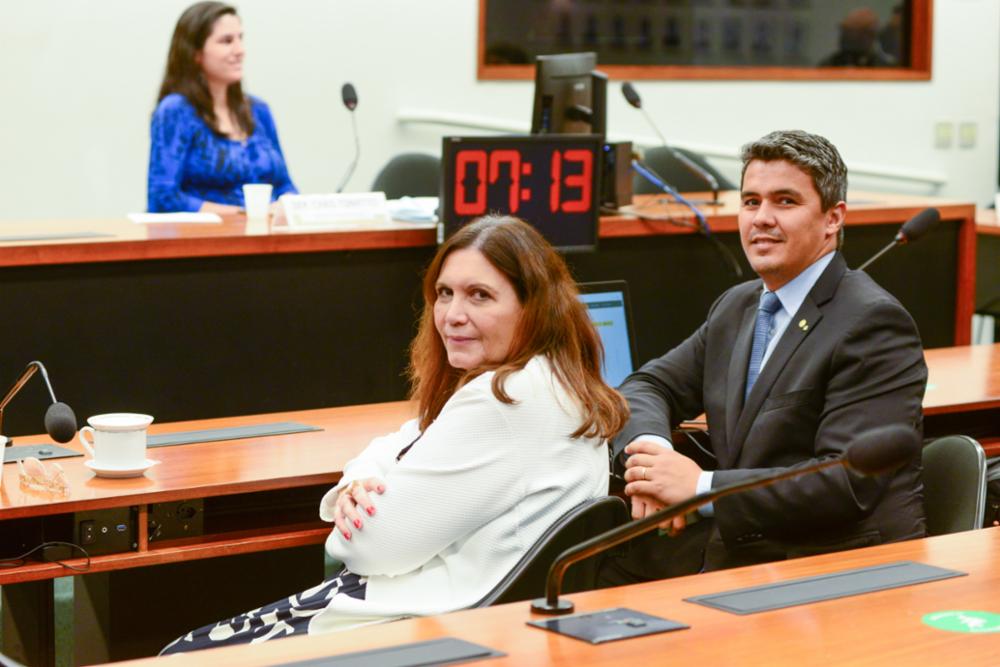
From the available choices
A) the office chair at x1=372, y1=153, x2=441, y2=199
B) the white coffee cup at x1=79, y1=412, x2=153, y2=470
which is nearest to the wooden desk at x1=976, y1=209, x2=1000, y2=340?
the office chair at x1=372, y1=153, x2=441, y2=199

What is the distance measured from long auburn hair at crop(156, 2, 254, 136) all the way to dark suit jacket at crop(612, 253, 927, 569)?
2.83 m

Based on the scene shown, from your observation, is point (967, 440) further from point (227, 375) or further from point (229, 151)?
point (229, 151)

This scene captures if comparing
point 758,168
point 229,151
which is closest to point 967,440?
point 758,168

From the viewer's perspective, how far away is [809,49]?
802 centimetres

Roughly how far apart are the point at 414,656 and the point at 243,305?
267cm

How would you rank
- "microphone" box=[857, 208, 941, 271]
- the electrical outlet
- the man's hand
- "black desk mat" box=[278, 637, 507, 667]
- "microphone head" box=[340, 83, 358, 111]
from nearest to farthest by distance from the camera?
"black desk mat" box=[278, 637, 507, 667], the man's hand, "microphone" box=[857, 208, 941, 271], "microphone head" box=[340, 83, 358, 111], the electrical outlet

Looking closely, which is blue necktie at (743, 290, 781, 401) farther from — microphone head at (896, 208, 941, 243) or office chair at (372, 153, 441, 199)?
office chair at (372, 153, 441, 199)

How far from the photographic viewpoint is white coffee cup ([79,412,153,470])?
2.76 meters

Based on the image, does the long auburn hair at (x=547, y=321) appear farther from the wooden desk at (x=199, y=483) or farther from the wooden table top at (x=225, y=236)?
the wooden table top at (x=225, y=236)

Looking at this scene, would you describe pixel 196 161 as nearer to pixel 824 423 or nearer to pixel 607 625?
pixel 824 423

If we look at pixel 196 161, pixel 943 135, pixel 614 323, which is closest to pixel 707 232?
pixel 614 323

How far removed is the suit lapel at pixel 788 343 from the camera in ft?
9.48

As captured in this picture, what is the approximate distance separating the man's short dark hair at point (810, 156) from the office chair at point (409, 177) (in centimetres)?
307

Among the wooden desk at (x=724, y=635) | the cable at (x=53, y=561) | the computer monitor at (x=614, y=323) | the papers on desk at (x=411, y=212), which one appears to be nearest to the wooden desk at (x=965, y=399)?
the computer monitor at (x=614, y=323)
